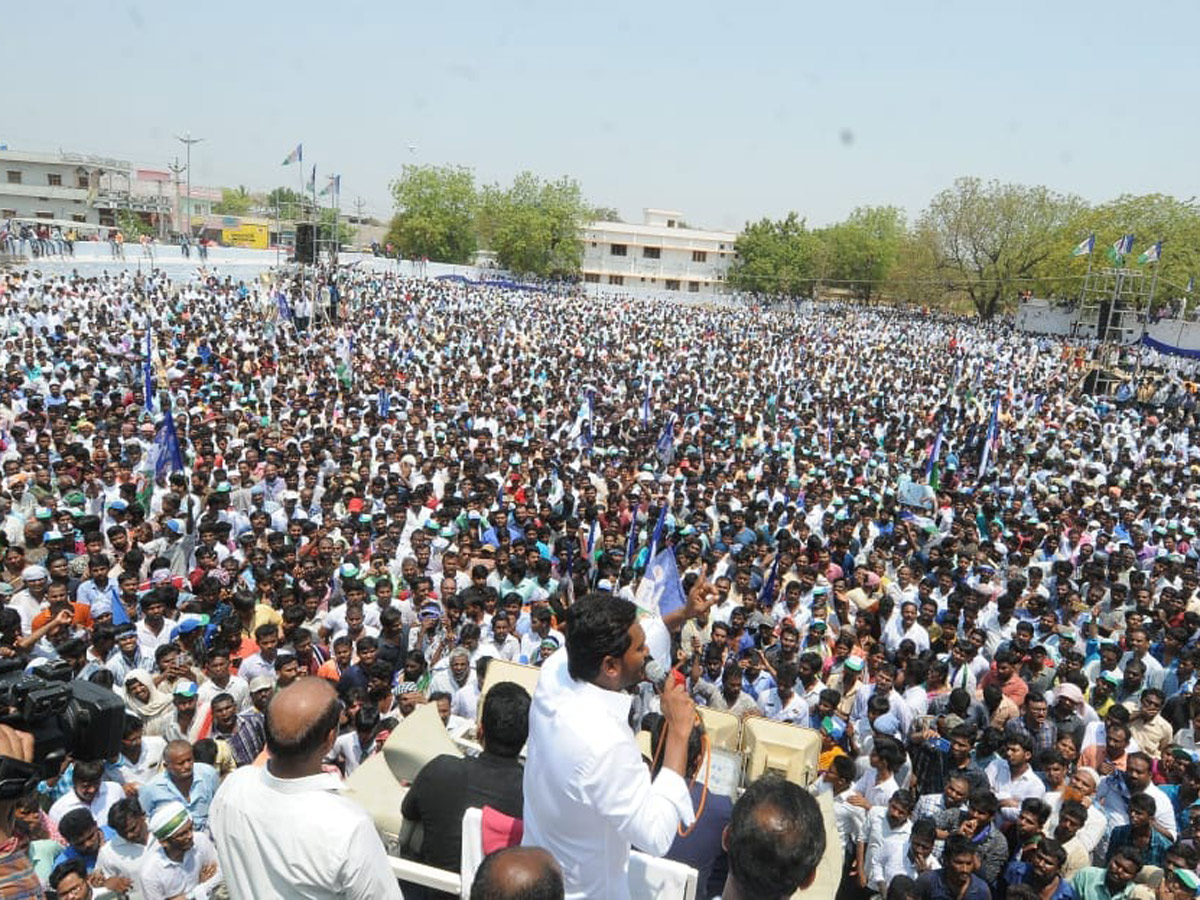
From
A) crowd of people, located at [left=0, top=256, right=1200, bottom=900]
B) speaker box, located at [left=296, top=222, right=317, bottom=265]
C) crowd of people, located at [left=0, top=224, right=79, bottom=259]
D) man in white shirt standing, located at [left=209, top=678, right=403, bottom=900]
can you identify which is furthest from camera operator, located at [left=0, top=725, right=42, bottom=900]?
crowd of people, located at [left=0, top=224, right=79, bottom=259]

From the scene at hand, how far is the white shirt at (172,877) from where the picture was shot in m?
3.35

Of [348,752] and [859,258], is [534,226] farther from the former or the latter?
[348,752]

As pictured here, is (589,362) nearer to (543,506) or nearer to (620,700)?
(543,506)

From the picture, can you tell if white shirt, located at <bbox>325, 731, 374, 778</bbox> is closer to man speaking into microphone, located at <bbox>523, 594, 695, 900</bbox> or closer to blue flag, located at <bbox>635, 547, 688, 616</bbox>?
blue flag, located at <bbox>635, 547, 688, 616</bbox>

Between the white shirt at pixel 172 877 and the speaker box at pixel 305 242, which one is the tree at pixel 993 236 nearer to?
the speaker box at pixel 305 242

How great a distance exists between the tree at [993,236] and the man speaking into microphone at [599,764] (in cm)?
5445

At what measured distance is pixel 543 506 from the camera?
9273mm

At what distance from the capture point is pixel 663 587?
640 cm

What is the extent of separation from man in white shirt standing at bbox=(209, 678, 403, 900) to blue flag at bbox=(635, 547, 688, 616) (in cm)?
447

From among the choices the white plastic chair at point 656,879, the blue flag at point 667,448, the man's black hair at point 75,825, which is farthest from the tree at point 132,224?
the white plastic chair at point 656,879

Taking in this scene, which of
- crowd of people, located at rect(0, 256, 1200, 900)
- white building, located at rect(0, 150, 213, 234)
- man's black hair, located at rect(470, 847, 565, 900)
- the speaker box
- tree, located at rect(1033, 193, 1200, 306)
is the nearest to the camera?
man's black hair, located at rect(470, 847, 565, 900)

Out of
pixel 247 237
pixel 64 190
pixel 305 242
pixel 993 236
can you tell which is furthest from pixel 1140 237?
pixel 64 190

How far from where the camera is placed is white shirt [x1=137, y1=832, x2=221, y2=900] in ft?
11.0

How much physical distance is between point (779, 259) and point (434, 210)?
2475 centimetres
